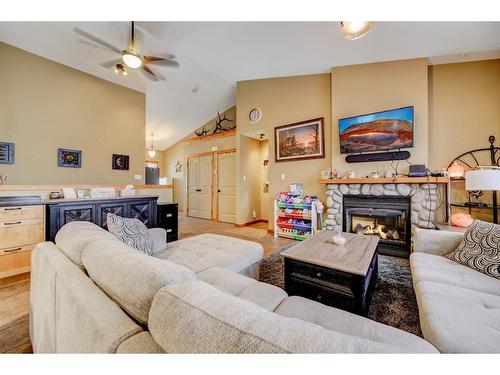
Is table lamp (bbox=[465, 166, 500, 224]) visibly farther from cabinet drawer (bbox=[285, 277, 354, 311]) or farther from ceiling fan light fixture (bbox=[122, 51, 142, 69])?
ceiling fan light fixture (bbox=[122, 51, 142, 69])

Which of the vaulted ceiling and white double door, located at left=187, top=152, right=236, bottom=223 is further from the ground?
the vaulted ceiling

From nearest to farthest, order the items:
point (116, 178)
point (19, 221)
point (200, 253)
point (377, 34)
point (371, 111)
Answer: point (200, 253), point (19, 221), point (377, 34), point (371, 111), point (116, 178)

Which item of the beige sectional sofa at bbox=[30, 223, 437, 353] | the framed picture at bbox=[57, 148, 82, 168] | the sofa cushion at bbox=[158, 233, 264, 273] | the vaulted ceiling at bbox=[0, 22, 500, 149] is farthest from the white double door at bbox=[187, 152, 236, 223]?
the beige sectional sofa at bbox=[30, 223, 437, 353]

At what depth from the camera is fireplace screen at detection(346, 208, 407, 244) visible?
3221 millimetres

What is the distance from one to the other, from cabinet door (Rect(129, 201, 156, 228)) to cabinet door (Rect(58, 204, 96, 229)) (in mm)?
530

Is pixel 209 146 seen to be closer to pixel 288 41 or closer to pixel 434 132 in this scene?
pixel 288 41

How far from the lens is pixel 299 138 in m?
4.11

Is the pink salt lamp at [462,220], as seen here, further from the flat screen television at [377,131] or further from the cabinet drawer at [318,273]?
the cabinet drawer at [318,273]

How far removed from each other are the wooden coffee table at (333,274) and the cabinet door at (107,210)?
2734 millimetres

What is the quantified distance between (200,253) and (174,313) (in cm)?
140

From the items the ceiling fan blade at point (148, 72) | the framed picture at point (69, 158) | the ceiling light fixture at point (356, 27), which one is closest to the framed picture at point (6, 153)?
the framed picture at point (69, 158)

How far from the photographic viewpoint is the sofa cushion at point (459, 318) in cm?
87
